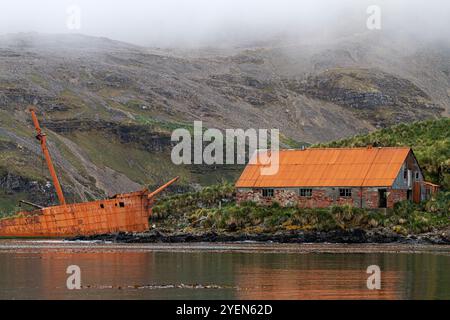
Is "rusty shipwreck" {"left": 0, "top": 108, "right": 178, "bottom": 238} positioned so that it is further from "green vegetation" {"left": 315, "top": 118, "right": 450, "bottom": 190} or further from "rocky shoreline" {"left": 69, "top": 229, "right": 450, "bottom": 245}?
"green vegetation" {"left": 315, "top": 118, "right": 450, "bottom": 190}

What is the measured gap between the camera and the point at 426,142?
4592 inches

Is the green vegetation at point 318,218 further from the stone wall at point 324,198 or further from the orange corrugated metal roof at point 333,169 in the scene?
the orange corrugated metal roof at point 333,169

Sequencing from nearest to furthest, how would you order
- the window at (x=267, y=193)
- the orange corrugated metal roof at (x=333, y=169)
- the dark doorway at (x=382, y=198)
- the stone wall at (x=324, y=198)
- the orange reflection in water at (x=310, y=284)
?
the orange reflection in water at (x=310, y=284) < the stone wall at (x=324, y=198) < the dark doorway at (x=382, y=198) < the orange corrugated metal roof at (x=333, y=169) < the window at (x=267, y=193)

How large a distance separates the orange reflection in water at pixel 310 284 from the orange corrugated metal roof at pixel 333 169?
120ft

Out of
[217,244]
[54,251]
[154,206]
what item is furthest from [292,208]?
[54,251]

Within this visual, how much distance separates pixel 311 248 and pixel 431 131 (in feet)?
118

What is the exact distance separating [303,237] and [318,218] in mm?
4074

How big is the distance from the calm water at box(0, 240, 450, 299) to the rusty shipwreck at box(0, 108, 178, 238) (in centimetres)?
1855

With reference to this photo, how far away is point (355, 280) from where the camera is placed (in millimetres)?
59125

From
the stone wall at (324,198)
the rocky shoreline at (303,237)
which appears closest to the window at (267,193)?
the stone wall at (324,198)

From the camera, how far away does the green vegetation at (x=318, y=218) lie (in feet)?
321

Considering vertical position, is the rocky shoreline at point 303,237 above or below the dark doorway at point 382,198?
below

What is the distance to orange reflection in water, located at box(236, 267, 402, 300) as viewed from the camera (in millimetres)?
51625
